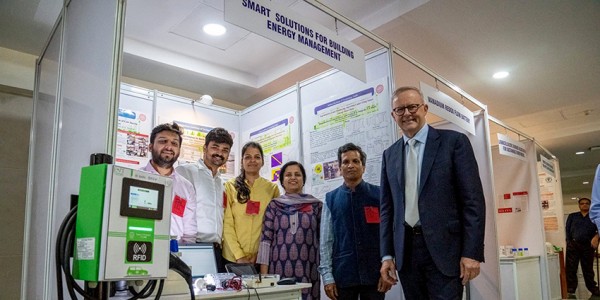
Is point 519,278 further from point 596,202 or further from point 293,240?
point 293,240

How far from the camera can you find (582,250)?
7.00 meters

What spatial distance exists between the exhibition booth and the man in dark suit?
67 cm

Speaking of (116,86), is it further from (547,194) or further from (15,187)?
(547,194)

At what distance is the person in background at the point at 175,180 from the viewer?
267 centimetres

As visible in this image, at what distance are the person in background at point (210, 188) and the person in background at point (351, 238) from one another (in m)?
0.74

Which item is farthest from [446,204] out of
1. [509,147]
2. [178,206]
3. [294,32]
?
[509,147]

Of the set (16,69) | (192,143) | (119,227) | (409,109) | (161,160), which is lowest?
(119,227)

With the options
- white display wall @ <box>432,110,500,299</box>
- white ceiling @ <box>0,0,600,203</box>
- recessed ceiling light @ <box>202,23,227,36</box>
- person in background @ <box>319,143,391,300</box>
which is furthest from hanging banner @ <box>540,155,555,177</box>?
recessed ceiling light @ <box>202,23,227,36</box>

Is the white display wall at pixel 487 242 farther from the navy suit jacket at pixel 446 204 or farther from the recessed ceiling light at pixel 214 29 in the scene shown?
the recessed ceiling light at pixel 214 29

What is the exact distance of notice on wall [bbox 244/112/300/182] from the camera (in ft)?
12.0

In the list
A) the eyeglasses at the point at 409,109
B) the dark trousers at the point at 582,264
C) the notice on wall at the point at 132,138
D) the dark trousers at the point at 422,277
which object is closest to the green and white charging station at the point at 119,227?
the dark trousers at the point at 422,277

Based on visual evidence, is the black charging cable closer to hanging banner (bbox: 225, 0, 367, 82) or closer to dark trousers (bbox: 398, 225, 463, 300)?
hanging banner (bbox: 225, 0, 367, 82)

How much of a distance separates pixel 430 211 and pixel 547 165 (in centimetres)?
530

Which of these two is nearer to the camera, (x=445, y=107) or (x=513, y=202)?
(x=445, y=107)
